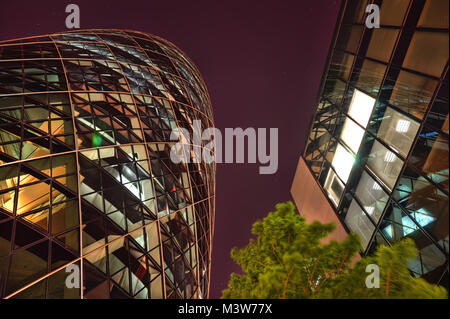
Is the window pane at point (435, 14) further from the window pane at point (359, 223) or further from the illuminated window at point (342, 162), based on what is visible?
the window pane at point (359, 223)

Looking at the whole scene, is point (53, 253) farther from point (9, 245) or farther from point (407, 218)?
point (407, 218)

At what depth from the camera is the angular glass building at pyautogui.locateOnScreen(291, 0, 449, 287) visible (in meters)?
7.23

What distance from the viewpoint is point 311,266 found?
6012 mm

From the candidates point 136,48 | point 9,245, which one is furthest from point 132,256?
point 136,48

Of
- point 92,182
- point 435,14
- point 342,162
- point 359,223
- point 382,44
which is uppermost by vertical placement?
point 382,44

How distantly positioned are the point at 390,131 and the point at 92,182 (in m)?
14.5

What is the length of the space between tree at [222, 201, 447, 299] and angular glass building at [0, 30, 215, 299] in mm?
6940

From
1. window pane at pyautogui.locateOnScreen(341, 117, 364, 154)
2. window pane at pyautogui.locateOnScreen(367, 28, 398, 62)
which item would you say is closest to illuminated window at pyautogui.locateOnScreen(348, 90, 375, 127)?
window pane at pyautogui.locateOnScreen(341, 117, 364, 154)

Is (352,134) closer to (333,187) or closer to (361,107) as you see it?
(361,107)

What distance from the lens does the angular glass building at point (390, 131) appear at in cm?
723

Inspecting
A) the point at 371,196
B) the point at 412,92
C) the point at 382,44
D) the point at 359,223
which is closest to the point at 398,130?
the point at 412,92

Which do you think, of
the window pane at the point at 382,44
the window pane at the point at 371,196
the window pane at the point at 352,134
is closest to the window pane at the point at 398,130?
the window pane at the point at 352,134

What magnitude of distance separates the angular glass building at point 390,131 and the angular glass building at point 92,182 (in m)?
10.4

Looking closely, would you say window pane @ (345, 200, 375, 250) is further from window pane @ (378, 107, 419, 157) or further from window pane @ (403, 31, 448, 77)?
window pane @ (403, 31, 448, 77)
